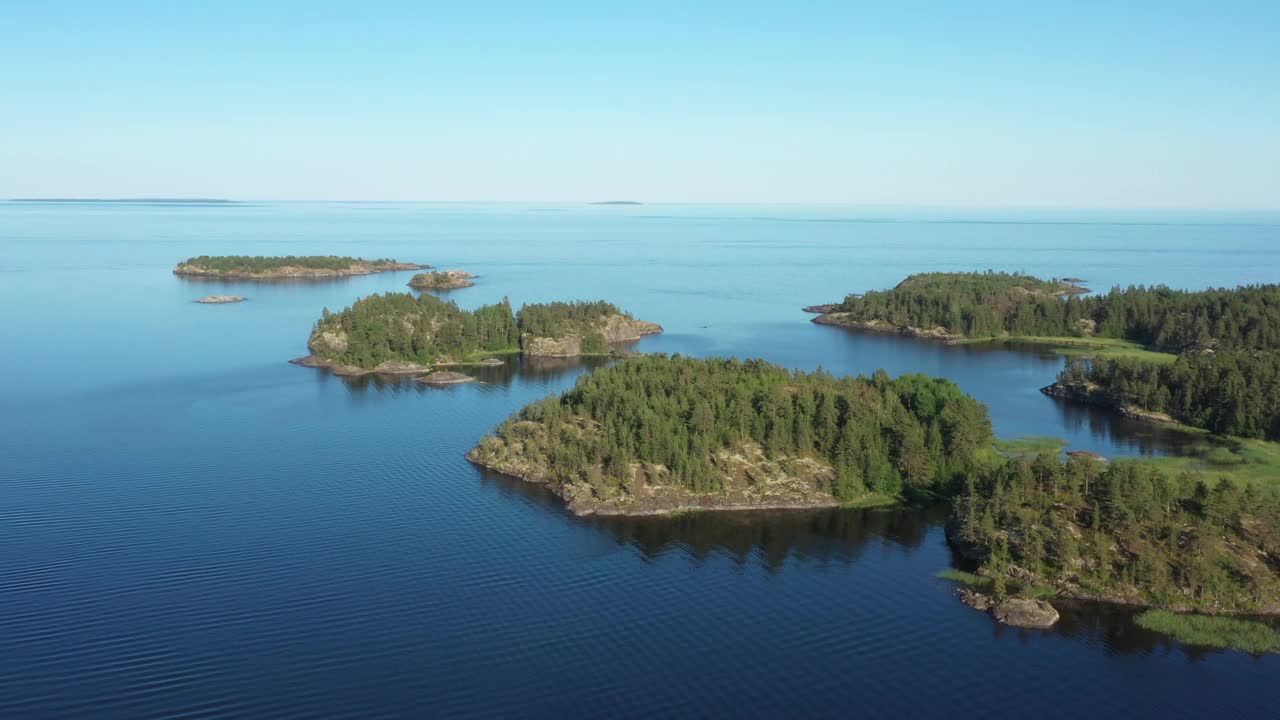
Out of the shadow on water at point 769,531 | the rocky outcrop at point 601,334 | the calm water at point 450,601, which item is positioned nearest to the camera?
the calm water at point 450,601

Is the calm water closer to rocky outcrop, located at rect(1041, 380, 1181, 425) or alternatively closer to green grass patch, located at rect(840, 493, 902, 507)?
green grass patch, located at rect(840, 493, 902, 507)

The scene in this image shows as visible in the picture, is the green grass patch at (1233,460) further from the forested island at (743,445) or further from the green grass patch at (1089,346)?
the green grass patch at (1089,346)

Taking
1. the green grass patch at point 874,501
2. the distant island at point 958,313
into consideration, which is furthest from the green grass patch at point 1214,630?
the distant island at point 958,313

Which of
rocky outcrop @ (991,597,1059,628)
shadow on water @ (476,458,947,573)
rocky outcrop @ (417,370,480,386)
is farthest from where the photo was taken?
rocky outcrop @ (417,370,480,386)

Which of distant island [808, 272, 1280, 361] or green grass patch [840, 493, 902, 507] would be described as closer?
green grass patch [840, 493, 902, 507]

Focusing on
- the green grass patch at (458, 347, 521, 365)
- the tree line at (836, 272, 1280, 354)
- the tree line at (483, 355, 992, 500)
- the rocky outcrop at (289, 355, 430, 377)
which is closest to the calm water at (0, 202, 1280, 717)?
the tree line at (483, 355, 992, 500)

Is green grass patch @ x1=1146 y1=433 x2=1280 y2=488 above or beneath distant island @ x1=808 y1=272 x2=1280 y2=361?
beneath

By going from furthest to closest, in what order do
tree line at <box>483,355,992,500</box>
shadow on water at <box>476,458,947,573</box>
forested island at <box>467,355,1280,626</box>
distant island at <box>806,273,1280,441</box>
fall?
distant island at <box>806,273,1280,441</box>, tree line at <box>483,355,992,500</box>, shadow on water at <box>476,458,947,573</box>, forested island at <box>467,355,1280,626</box>
